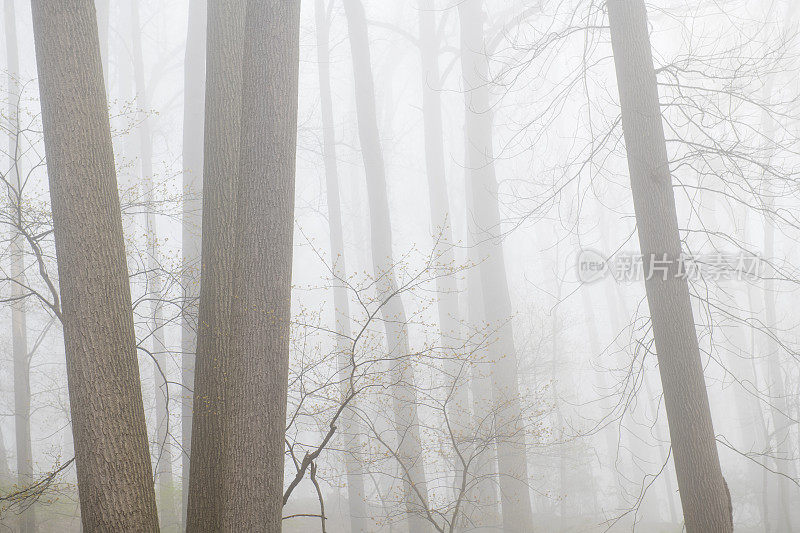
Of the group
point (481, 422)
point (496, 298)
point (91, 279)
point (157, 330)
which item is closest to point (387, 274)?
point (496, 298)

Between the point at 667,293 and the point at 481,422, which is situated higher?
the point at 667,293

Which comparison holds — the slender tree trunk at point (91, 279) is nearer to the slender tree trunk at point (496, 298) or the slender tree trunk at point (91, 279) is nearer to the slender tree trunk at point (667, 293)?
the slender tree trunk at point (667, 293)

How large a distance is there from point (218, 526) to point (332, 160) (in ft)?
35.6

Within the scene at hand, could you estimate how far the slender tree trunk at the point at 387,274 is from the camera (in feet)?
26.2

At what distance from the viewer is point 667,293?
441 centimetres

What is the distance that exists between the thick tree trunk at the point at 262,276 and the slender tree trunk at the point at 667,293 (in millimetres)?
2664

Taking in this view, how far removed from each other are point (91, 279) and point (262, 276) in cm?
99

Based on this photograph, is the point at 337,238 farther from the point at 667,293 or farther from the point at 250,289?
the point at 250,289

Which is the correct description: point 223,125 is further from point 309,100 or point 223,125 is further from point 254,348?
point 309,100

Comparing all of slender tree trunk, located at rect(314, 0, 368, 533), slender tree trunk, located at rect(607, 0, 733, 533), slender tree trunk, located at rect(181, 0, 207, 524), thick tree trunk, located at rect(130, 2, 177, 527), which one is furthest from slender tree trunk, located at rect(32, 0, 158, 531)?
slender tree trunk, located at rect(314, 0, 368, 533)

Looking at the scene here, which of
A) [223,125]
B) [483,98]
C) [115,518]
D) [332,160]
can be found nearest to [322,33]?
[332,160]

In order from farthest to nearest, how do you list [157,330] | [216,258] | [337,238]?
1. [337,238]
2. [157,330]
3. [216,258]

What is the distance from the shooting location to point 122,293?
357cm

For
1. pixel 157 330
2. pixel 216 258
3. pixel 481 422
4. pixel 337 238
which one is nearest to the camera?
pixel 216 258
